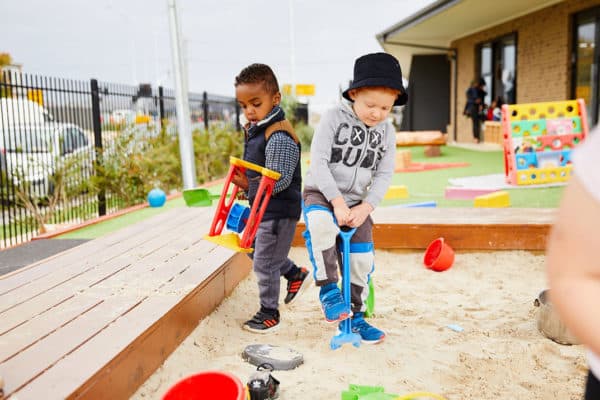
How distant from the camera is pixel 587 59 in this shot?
424 inches

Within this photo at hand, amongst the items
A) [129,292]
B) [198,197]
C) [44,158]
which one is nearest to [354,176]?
[129,292]

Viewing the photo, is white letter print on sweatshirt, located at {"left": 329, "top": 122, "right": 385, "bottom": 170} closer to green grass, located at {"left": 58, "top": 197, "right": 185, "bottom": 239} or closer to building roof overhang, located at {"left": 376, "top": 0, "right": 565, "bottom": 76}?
green grass, located at {"left": 58, "top": 197, "right": 185, "bottom": 239}

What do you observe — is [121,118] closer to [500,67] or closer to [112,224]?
[112,224]

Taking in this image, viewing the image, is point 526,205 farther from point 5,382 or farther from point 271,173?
point 5,382

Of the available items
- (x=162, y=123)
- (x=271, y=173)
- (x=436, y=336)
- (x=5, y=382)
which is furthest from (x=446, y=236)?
(x=162, y=123)

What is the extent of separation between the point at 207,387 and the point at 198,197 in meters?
4.52

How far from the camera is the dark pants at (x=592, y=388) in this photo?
0.79 m

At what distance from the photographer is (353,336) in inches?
104

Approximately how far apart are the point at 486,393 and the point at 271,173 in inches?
52.1

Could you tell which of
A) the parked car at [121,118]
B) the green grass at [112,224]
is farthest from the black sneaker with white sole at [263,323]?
the parked car at [121,118]

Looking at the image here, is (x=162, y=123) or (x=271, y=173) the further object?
(x=162, y=123)

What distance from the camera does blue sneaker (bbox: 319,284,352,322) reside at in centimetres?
254

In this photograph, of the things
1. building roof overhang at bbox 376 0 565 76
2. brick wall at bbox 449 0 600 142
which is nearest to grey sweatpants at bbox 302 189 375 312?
brick wall at bbox 449 0 600 142

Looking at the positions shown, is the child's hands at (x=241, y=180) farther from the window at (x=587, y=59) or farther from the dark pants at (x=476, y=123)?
the dark pants at (x=476, y=123)
